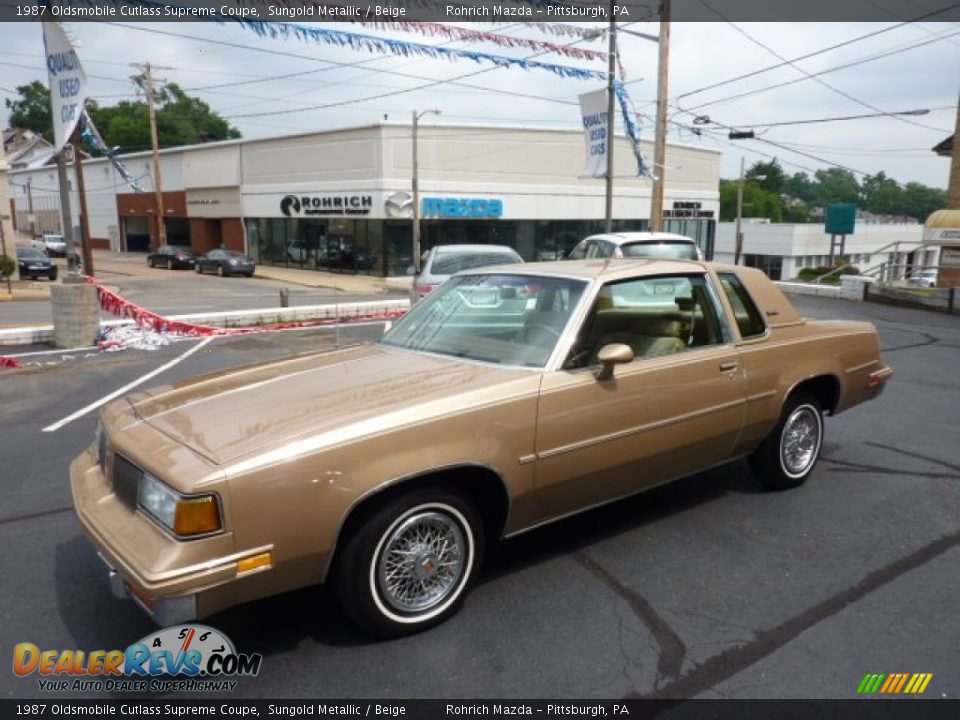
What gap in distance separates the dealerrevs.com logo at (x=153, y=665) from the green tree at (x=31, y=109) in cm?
12175

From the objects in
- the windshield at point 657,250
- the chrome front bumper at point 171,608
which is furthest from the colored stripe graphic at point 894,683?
the windshield at point 657,250

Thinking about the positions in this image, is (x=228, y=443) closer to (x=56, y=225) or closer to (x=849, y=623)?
(x=849, y=623)

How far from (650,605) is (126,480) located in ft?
8.06

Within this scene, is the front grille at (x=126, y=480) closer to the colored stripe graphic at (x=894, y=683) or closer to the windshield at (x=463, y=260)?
the colored stripe graphic at (x=894, y=683)

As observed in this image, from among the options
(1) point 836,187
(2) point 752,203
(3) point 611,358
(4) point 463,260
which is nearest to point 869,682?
(3) point 611,358

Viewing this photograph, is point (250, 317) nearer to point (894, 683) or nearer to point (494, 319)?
point (494, 319)

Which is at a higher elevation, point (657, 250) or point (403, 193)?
point (403, 193)

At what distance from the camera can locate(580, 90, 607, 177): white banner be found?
1884cm

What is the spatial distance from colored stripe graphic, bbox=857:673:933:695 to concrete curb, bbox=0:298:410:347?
1052cm

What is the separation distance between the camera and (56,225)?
225 ft

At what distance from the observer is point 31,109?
10400cm

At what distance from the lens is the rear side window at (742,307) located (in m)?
4.61

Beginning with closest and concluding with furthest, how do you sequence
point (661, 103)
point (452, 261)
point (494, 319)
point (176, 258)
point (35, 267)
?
point (494, 319) < point (452, 261) < point (661, 103) < point (35, 267) < point (176, 258)

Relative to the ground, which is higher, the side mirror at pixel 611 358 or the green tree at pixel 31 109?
the green tree at pixel 31 109
